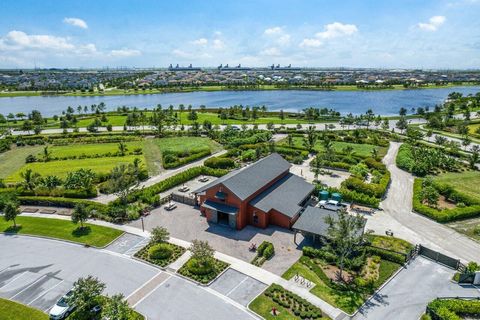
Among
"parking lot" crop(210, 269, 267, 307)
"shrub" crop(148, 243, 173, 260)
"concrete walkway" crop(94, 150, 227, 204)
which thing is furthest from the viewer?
"concrete walkway" crop(94, 150, 227, 204)

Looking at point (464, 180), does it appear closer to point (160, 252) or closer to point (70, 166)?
point (160, 252)

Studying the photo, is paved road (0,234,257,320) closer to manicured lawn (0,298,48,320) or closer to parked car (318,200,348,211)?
manicured lawn (0,298,48,320)

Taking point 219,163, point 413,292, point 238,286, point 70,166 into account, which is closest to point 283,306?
point 238,286

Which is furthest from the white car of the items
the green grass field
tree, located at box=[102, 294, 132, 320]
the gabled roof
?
the green grass field

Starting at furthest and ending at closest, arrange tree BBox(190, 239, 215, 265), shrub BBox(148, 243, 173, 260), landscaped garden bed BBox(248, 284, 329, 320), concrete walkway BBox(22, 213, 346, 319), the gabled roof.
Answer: the gabled roof
shrub BBox(148, 243, 173, 260)
tree BBox(190, 239, 215, 265)
concrete walkway BBox(22, 213, 346, 319)
landscaped garden bed BBox(248, 284, 329, 320)

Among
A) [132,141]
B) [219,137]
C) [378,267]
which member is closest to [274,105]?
[219,137]
